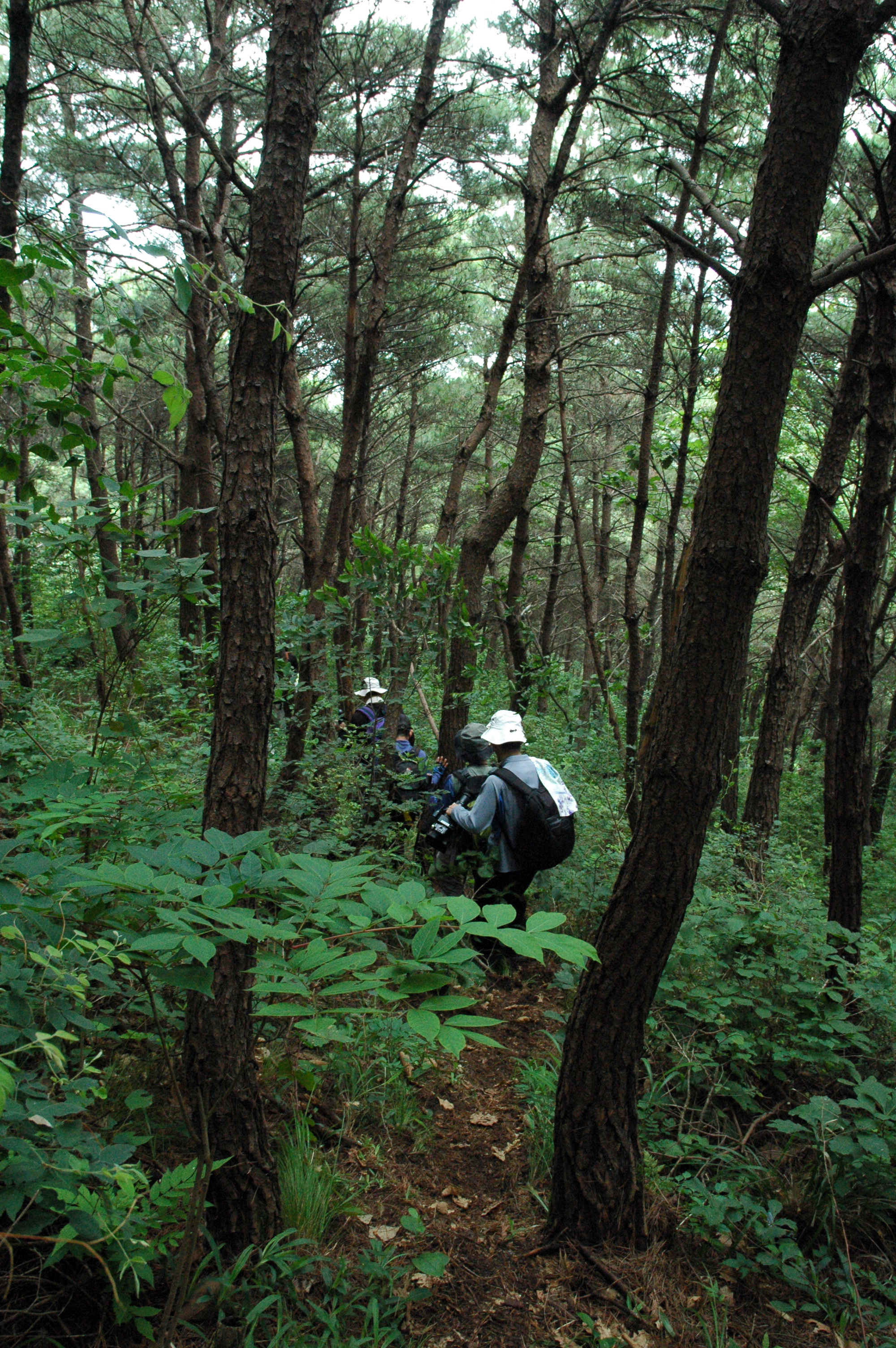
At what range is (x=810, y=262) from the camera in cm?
227

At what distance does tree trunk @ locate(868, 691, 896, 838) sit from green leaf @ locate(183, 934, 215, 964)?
12063 millimetres

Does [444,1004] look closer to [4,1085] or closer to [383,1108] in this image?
[4,1085]

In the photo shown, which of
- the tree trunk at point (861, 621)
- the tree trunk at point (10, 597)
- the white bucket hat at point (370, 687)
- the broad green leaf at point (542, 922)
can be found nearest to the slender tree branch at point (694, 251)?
the tree trunk at point (861, 621)

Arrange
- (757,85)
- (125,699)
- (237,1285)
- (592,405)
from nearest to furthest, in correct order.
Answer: (237,1285) < (125,699) < (757,85) < (592,405)

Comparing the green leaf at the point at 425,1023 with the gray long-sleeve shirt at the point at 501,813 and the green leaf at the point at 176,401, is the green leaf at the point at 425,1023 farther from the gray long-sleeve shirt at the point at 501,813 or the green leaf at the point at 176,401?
the gray long-sleeve shirt at the point at 501,813

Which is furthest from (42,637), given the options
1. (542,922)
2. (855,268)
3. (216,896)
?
(855,268)

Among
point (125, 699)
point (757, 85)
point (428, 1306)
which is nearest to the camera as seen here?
point (428, 1306)

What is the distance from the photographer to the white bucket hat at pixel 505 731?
4734 mm

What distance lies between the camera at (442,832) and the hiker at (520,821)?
35mm

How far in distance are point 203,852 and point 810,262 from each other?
96.6 inches

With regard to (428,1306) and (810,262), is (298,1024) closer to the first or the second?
(428,1306)

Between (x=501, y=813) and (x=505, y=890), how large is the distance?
1.52 feet

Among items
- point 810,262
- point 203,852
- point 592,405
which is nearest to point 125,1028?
point 203,852

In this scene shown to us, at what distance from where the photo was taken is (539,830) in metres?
4.39
